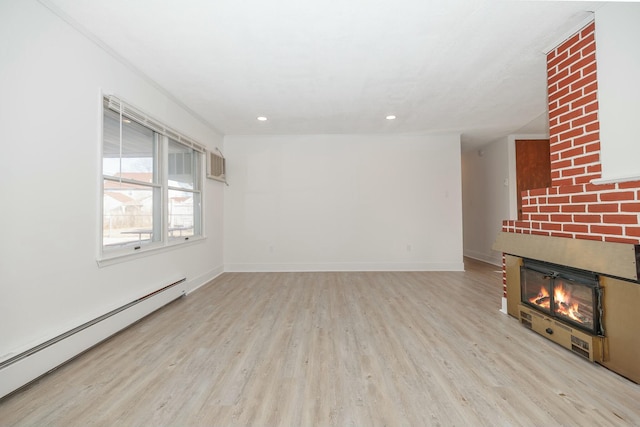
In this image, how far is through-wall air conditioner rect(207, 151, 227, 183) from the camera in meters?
4.60

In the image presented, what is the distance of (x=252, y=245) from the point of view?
5305 millimetres

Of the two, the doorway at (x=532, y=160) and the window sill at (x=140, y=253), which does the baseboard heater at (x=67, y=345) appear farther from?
the doorway at (x=532, y=160)

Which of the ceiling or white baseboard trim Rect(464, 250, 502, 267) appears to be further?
white baseboard trim Rect(464, 250, 502, 267)

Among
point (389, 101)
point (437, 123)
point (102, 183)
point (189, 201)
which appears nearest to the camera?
point (102, 183)

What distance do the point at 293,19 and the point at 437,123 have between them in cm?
336

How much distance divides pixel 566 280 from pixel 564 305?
21cm

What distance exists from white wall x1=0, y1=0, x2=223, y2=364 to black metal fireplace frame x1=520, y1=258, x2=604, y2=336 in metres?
3.87

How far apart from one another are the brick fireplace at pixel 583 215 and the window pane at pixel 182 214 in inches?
160

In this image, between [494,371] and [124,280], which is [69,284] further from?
[494,371]

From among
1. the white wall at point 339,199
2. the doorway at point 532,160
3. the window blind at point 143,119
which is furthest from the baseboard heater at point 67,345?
Result: the doorway at point 532,160

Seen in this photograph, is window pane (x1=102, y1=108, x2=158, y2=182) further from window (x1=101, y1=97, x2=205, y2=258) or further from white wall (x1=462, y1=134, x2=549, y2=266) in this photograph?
white wall (x1=462, y1=134, x2=549, y2=266)

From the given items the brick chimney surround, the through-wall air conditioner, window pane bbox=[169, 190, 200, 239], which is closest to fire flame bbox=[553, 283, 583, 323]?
the brick chimney surround

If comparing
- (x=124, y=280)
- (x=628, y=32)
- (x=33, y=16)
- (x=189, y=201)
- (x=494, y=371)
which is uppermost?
(x=33, y=16)

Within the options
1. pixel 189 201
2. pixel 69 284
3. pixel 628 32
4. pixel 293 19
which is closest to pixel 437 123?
pixel 628 32
